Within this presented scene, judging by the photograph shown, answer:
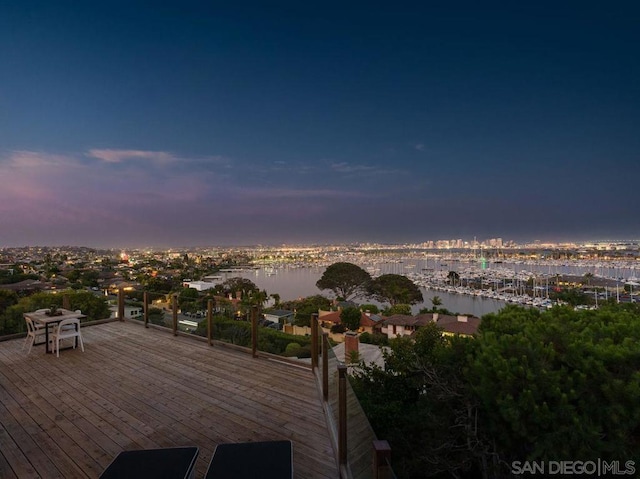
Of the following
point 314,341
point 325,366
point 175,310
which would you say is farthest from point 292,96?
point 325,366


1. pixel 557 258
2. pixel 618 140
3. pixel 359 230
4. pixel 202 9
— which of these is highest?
pixel 618 140

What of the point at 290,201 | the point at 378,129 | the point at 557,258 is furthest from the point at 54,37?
the point at 557,258

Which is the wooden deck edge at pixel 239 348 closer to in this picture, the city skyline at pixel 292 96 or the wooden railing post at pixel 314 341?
the wooden railing post at pixel 314 341

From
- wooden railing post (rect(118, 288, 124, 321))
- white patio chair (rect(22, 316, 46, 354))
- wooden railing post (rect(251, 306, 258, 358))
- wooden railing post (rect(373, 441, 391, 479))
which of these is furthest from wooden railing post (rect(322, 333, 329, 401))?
wooden railing post (rect(118, 288, 124, 321))

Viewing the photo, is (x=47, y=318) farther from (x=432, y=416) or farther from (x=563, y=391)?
(x=563, y=391)

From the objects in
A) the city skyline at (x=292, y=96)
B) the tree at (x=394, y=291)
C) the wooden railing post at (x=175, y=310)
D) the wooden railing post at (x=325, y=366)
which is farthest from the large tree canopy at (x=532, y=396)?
the tree at (x=394, y=291)

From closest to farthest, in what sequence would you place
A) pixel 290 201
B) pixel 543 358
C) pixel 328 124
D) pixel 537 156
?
1. pixel 543 358
2. pixel 328 124
3. pixel 537 156
4. pixel 290 201

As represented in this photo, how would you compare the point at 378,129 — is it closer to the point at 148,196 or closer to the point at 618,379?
the point at 148,196
